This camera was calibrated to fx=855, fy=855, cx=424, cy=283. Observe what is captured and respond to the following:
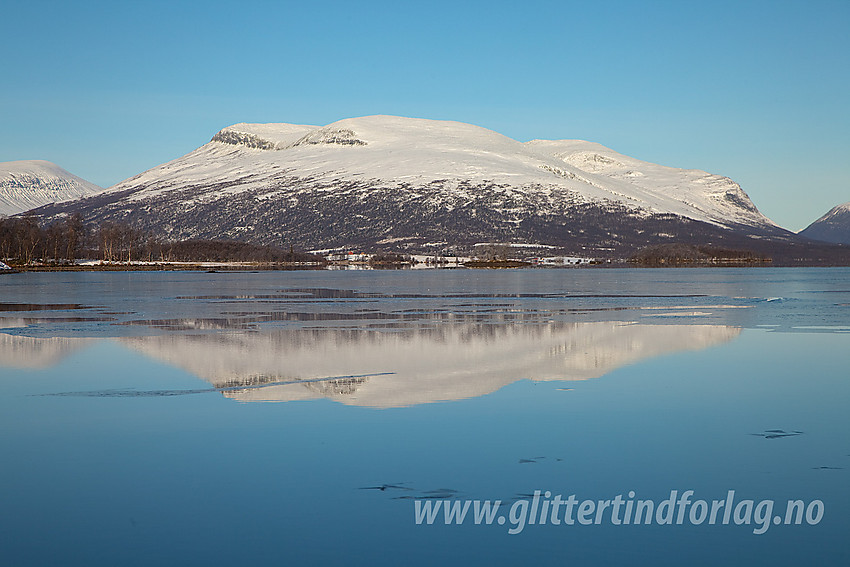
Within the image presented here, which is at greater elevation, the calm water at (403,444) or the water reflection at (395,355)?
the water reflection at (395,355)

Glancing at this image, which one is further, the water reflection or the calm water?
the water reflection

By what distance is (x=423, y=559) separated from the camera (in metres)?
8.20

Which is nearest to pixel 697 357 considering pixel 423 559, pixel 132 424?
pixel 132 424

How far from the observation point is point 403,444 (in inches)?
489

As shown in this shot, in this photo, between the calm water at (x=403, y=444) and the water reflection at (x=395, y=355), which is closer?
the calm water at (x=403, y=444)

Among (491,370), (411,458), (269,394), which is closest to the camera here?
(411,458)

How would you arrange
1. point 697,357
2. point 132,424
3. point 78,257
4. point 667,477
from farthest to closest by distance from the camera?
point 78,257
point 697,357
point 132,424
point 667,477

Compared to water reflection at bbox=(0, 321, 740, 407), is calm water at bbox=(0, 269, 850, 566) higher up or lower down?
lower down

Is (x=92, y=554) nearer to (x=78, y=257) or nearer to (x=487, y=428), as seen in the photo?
(x=487, y=428)

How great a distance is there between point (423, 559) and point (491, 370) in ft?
38.3

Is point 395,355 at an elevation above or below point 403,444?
above

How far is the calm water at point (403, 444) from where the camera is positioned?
863 cm

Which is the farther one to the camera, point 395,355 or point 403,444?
point 395,355

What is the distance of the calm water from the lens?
8.63 metres
